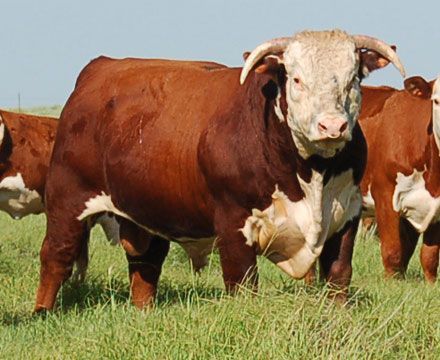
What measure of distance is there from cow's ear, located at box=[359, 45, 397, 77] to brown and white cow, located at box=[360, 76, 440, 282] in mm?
4422

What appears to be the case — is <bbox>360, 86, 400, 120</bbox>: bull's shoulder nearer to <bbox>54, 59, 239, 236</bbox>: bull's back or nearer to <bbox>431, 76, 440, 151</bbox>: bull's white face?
<bbox>431, 76, 440, 151</bbox>: bull's white face

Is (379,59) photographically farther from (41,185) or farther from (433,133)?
(41,185)

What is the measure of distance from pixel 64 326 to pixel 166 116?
5.70ft

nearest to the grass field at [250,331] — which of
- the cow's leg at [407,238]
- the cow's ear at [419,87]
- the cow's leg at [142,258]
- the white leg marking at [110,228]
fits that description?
the cow's leg at [142,258]

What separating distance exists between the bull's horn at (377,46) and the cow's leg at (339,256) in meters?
1.05

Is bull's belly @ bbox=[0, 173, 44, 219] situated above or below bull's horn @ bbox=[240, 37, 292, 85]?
below

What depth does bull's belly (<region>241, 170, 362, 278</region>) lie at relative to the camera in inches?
278

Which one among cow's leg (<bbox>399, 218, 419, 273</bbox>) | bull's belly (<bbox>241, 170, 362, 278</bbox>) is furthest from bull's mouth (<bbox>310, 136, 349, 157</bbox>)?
cow's leg (<bbox>399, 218, 419, 273</bbox>)

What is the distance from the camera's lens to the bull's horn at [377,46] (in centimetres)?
705

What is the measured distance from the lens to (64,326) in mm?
7102

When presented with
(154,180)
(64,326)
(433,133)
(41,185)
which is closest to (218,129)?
(154,180)

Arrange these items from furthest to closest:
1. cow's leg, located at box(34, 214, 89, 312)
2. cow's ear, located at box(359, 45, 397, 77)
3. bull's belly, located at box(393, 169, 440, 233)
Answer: bull's belly, located at box(393, 169, 440, 233) < cow's leg, located at box(34, 214, 89, 312) < cow's ear, located at box(359, 45, 397, 77)

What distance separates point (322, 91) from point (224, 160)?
889 mm

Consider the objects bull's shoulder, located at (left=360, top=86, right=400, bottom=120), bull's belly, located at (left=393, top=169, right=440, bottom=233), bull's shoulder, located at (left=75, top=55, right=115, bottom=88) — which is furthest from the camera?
bull's shoulder, located at (left=360, top=86, right=400, bottom=120)
